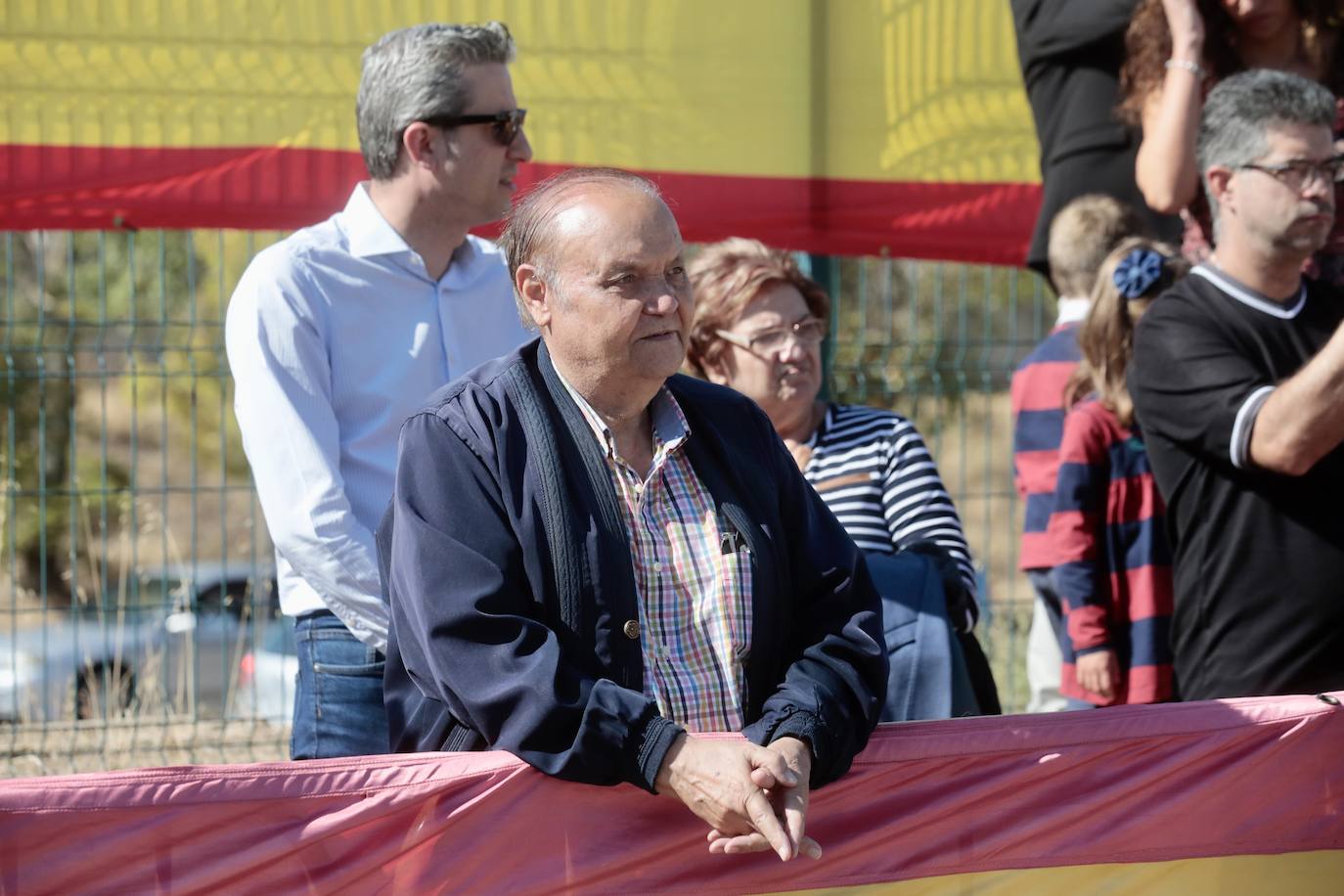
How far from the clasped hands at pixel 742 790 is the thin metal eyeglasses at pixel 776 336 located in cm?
166

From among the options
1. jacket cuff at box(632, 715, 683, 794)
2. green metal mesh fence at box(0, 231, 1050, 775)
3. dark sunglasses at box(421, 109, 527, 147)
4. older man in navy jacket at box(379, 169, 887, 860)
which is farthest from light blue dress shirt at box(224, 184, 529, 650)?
green metal mesh fence at box(0, 231, 1050, 775)

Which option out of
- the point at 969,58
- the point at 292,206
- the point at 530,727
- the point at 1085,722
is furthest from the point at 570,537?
the point at 969,58

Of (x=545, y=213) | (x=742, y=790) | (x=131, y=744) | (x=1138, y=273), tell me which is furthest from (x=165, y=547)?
(x=742, y=790)

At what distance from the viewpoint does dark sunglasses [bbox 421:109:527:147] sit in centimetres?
337

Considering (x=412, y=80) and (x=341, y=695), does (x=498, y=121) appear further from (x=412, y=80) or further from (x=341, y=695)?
(x=341, y=695)

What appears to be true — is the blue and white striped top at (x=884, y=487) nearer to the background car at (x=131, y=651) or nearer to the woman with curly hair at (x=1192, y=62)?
the woman with curly hair at (x=1192, y=62)

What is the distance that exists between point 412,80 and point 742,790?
186 cm

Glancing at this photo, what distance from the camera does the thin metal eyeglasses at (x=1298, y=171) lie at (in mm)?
3650

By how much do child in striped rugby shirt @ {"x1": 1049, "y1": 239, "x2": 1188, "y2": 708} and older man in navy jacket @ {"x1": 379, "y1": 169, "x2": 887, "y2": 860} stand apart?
1915 millimetres

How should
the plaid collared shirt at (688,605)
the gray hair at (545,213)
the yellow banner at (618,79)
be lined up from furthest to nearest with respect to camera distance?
the yellow banner at (618,79) → the gray hair at (545,213) → the plaid collared shirt at (688,605)

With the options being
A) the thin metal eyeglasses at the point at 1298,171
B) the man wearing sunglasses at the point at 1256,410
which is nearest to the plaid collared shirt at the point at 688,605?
the man wearing sunglasses at the point at 1256,410

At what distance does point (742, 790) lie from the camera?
6.94 ft

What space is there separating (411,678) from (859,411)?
1.63 m

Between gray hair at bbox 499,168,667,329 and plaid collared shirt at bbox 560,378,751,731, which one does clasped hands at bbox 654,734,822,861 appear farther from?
gray hair at bbox 499,168,667,329
